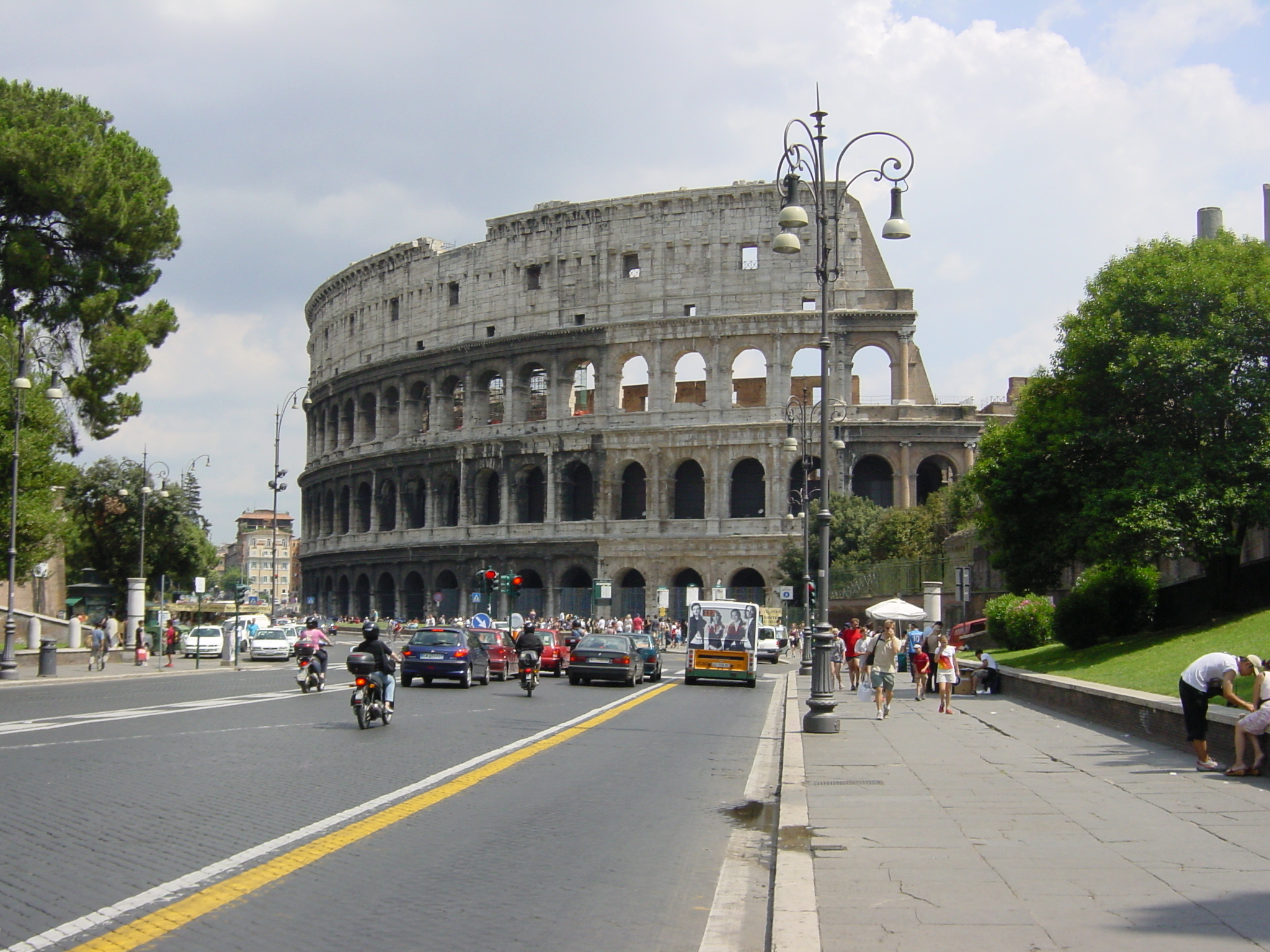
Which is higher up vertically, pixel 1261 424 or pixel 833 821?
pixel 1261 424

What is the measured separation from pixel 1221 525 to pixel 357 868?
19.5m

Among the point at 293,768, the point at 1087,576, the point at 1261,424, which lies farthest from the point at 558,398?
the point at 293,768

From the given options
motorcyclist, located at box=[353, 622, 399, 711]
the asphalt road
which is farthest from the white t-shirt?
motorcyclist, located at box=[353, 622, 399, 711]

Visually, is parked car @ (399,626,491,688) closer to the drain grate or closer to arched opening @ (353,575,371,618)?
the drain grate

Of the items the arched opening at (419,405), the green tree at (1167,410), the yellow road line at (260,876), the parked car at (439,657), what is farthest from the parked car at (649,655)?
the arched opening at (419,405)

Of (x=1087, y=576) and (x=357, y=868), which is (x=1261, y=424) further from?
(x=357, y=868)

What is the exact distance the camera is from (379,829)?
8.64m

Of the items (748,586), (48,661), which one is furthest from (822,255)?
(748,586)

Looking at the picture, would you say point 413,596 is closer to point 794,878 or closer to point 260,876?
point 260,876

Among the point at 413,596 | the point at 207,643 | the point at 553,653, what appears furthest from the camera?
the point at 413,596

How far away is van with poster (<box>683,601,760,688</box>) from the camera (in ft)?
104

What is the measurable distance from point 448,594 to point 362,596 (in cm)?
977

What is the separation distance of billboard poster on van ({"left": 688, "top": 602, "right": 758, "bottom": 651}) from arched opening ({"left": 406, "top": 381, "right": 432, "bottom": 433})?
4003cm

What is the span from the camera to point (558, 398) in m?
63.5
